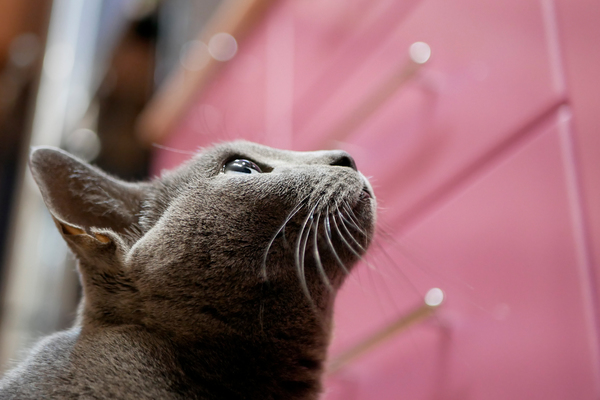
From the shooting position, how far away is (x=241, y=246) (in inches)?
29.0

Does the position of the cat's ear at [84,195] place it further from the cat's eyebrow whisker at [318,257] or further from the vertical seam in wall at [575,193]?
the vertical seam in wall at [575,193]

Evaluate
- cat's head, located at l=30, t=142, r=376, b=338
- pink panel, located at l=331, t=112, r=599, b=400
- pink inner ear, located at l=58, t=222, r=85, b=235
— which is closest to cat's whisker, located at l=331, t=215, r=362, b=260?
cat's head, located at l=30, t=142, r=376, b=338

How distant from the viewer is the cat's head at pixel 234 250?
2.41ft

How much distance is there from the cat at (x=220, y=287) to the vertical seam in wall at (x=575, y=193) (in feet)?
0.91

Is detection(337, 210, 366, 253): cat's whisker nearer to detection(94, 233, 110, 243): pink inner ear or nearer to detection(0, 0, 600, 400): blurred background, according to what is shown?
detection(0, 0, 600, 400): blurred background

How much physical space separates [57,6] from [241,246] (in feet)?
9.80

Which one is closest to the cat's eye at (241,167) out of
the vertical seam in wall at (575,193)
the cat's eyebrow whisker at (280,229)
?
the cat's eyebrow whisker at (280,229)

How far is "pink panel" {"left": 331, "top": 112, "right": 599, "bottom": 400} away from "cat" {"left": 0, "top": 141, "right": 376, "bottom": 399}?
23 centimetres

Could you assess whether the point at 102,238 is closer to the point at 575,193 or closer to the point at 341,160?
the point at 341,160

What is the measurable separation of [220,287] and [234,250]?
54mm

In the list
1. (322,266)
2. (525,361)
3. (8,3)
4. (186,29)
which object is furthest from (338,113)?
(8,3)

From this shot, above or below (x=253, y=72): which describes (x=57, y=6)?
above

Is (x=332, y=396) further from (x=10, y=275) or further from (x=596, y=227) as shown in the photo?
(x=10, y=275)

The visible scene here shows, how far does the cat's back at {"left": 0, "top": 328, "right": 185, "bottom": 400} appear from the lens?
0.66 meters
